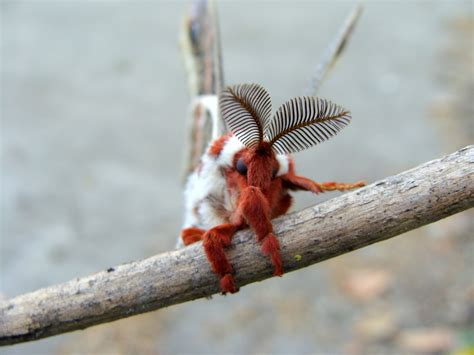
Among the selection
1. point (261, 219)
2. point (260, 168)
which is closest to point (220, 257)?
point (261, 219)

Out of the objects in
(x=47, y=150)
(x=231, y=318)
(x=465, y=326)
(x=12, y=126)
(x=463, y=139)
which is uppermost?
(x=12, y=126)

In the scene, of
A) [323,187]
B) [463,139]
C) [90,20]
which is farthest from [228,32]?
[323,187]

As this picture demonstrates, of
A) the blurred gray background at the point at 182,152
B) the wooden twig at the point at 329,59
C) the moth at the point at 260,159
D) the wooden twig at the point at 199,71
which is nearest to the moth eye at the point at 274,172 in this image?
the moth at the point at 260,159

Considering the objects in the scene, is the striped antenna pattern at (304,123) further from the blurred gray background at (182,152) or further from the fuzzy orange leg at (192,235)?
the blurred gray background at (182,152)

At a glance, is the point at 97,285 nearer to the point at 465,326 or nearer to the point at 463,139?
the point at 465,326

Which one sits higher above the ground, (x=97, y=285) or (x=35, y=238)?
(x=35, y=238)
